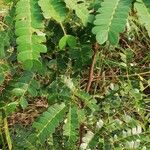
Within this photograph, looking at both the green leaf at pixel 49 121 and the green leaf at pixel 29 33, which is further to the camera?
the green leaf at pixel 49 121

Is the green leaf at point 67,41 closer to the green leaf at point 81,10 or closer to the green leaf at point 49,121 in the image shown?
the green leaf at point 81,10

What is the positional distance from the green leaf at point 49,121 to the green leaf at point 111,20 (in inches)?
17.0

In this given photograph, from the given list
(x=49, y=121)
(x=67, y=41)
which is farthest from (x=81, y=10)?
(x=49, y=121)

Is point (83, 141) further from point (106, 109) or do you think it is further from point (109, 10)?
point (109, 10)

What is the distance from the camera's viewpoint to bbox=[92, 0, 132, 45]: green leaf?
3.43 feet

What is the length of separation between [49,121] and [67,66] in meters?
0.27

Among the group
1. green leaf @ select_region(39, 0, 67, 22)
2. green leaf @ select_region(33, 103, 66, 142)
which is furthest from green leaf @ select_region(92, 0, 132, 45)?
green leaf @ select_region(33, 103, 66, 142)

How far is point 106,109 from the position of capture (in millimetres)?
1755

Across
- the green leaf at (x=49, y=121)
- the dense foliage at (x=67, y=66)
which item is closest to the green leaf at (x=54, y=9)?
the dense foliage at (x=67, y=66)

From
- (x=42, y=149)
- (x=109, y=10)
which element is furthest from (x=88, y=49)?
(x=42, y=149)

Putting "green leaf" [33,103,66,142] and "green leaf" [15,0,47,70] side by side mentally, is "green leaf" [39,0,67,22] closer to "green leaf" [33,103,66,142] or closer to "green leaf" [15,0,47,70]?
"green leaf" [15,0,47,70]

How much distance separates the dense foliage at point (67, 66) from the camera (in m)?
1.09

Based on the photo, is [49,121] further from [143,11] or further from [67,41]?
[143,11]

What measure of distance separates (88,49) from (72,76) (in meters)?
0.26
